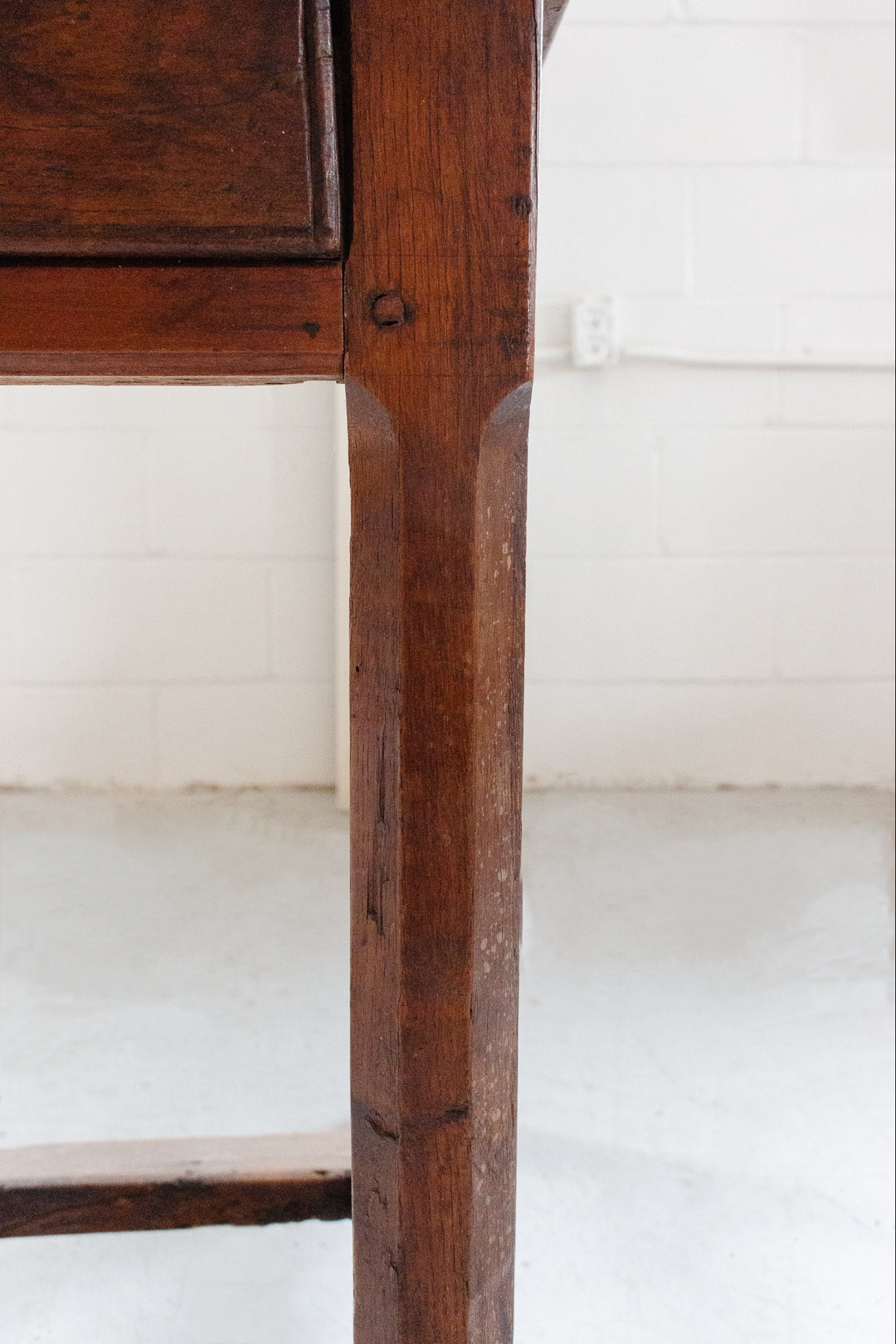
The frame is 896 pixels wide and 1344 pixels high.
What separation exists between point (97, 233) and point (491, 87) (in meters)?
0.13

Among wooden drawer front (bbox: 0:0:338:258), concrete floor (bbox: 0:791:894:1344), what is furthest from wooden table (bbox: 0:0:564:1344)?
concrete floor (bbox: 0:791:894:1344)

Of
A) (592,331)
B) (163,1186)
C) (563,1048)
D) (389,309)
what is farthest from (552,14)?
(592,331)

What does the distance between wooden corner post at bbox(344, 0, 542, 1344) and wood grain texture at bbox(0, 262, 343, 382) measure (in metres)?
0.02

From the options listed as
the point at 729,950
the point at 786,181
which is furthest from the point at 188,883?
the point at 786,181

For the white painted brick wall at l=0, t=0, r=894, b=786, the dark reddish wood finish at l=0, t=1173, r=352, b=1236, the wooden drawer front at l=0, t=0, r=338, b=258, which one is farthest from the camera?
the white painted brick wall at l=0, t=0, r=894, b=786

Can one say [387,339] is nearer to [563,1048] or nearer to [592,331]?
[563,1048]

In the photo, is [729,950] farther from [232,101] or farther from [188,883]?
[232,101]

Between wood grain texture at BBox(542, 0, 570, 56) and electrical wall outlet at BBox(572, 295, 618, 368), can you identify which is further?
electrical wall outlet at BBox(572, 295, 618, 368)

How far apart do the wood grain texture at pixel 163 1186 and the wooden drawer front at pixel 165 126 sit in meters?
0.53

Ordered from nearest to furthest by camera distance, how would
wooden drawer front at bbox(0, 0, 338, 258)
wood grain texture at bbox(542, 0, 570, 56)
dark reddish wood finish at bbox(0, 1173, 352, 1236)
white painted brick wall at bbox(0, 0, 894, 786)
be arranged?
1. wooden drawer front at bbox(0, 0, 338, 258)
2. wood grain texture at bbox(542, 0, 570, 56)
3. dark reddish wood finish at bbox(0, 1173, 352, 1236)
4. white painted brick wall at bbox(0, 0, 894, 786)

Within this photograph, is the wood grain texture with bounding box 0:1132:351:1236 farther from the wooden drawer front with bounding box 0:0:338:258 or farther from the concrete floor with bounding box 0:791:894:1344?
the wooden drawer front with bounding box 0:0:338:258

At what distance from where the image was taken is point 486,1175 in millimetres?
438

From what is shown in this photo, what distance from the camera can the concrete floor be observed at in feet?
2.35

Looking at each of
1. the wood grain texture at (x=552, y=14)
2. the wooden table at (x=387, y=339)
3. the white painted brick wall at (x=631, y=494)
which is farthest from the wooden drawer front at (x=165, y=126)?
the white painted brick wall at (x=631, y=494)
